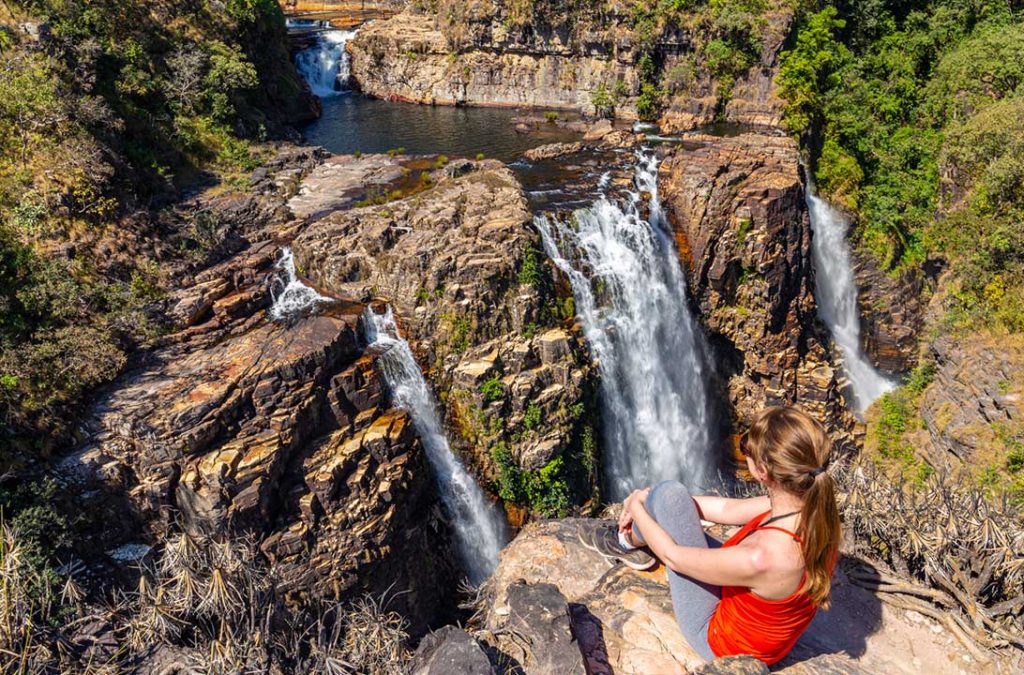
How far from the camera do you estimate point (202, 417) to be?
1085 centimetres

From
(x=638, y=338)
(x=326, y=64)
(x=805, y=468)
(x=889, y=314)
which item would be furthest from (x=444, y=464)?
(x=326, y=64)

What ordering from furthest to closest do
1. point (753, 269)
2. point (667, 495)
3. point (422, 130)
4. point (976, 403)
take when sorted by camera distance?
point (422, 130), point (753, 269), point (976, 403), point (667, 495)

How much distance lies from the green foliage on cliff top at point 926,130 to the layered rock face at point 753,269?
3.84m

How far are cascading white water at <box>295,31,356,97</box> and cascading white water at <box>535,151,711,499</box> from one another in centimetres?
2646

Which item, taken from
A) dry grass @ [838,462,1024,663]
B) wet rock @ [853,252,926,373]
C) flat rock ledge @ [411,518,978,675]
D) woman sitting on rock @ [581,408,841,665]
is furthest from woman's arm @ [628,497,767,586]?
wet rock @ [853,252,926,373]

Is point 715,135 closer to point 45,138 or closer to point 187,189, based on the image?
point 187,189

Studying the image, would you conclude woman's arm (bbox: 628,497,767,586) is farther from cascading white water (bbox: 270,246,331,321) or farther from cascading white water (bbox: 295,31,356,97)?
cascading white water (bbox: 295,31,356,97)

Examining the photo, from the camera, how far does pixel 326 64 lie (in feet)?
121

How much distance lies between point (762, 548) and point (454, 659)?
2.36 m

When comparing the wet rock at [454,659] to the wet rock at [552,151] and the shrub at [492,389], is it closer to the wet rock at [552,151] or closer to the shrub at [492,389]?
the shrub at [492,389]

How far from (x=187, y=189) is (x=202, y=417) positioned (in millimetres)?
10183

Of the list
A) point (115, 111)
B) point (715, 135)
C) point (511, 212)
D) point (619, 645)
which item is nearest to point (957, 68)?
A: point (715, 135)

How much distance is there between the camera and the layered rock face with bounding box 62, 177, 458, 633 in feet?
34.8

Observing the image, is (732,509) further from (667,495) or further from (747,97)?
(747,97)
